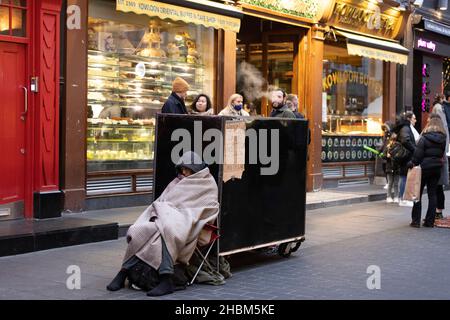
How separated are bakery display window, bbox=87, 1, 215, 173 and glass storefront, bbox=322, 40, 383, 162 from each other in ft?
13.9

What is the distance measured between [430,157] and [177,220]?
19.1ft

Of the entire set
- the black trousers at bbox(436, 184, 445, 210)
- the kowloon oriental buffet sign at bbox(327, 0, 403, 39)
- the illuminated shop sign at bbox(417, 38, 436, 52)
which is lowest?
the black trousers at bbox(436, 184, 445, 210)

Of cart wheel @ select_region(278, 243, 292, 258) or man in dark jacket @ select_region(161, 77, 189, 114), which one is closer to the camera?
cart wheel @ select_region(278, 243, 292, 258)

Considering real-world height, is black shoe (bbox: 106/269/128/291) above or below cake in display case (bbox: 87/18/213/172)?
below

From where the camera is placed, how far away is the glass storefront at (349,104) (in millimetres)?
16141

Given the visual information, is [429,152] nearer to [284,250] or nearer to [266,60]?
[284,250]

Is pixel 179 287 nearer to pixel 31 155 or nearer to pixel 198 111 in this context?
pixel 198 111

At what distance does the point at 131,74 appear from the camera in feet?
38.7

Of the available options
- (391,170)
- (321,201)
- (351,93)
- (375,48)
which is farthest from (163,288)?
(351,93)

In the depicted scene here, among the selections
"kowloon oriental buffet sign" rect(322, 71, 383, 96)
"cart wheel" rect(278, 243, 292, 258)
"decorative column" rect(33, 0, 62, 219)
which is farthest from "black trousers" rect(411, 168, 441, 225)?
"decorative column" rect(33, 0, 62, 219)

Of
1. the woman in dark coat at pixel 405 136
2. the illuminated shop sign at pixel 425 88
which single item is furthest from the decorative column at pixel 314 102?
the illuminated shop sign at pixel 425 88

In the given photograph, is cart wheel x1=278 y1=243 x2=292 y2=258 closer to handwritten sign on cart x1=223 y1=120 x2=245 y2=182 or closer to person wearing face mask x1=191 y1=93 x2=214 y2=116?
handwritten sign on cart x1=223 y1=120 x2=245 y2=182

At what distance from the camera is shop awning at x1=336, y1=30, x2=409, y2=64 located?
1545 cm

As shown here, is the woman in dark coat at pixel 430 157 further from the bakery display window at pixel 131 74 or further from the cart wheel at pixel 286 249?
the bakery display window at pixel 131 74
